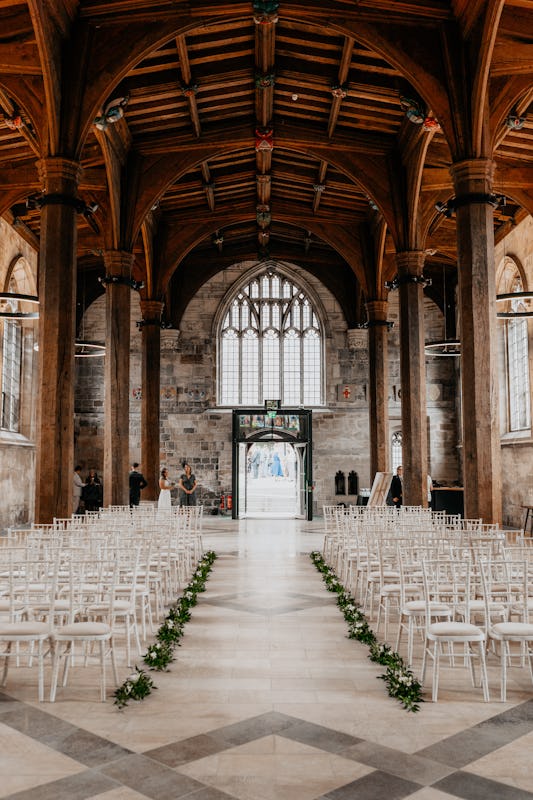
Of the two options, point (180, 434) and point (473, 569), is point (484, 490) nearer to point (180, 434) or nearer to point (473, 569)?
point (473, 569)

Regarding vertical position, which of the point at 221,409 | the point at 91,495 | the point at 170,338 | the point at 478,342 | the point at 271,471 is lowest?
the point at 91,495

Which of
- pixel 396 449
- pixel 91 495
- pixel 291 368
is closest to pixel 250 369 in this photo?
pixel 291 368

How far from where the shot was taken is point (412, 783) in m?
3.49

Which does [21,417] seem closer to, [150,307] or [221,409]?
[150,307]

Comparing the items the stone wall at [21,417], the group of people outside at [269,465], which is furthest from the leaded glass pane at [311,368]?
the group of people outside at [269,465]

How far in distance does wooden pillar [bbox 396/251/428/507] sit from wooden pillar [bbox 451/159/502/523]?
171 inches

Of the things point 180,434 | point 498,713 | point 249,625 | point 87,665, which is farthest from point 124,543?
point 180,434

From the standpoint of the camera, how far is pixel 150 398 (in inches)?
759

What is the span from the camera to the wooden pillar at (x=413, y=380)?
14.5m

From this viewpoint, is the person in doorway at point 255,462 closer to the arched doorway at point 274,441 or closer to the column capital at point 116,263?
the arched doorway at point 274,441

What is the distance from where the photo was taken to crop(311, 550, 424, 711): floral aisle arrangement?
189 inches

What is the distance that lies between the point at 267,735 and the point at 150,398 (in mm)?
15566

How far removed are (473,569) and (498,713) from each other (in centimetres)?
217

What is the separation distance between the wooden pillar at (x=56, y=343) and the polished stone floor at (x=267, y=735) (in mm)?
4344
